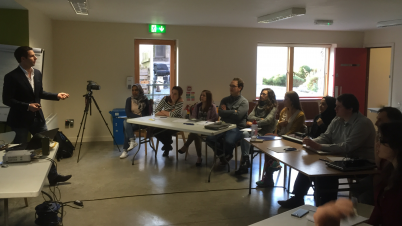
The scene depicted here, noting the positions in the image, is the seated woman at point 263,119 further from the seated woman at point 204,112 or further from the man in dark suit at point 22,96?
the man in dark suit at point 22,96

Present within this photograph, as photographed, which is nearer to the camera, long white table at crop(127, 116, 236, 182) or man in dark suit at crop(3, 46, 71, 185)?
man in dark suit at crop(3, 46, 71, 185)

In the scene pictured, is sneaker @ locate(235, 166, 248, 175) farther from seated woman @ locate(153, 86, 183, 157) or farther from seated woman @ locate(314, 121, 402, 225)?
seated woman @ locate(314, 121, 402, 225)

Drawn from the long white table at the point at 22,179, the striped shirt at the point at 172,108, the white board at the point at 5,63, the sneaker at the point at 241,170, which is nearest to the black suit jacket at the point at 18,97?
the long white table at the point at 22,179

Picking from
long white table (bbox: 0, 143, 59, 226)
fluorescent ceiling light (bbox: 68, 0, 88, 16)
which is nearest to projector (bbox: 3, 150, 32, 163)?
long white table (bbox: 0, 143, 59, 226)

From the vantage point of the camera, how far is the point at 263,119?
16.3ft

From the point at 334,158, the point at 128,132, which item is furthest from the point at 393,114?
the point at 128,132

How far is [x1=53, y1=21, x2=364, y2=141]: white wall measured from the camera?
6.63 meters

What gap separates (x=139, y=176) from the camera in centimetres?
461

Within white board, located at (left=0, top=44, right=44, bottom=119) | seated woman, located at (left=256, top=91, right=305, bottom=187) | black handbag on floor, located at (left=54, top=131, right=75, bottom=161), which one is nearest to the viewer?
seated woman, located at (left=256, top=91, right=305, bottom=187)

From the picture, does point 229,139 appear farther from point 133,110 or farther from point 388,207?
point 388,207

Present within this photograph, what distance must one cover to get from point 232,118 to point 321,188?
7.66 feet

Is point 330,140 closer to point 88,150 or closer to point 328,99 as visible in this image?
point 328,99

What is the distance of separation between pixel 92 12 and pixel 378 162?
487cm

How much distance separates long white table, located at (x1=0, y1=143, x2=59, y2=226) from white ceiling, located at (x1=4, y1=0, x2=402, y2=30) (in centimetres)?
281
